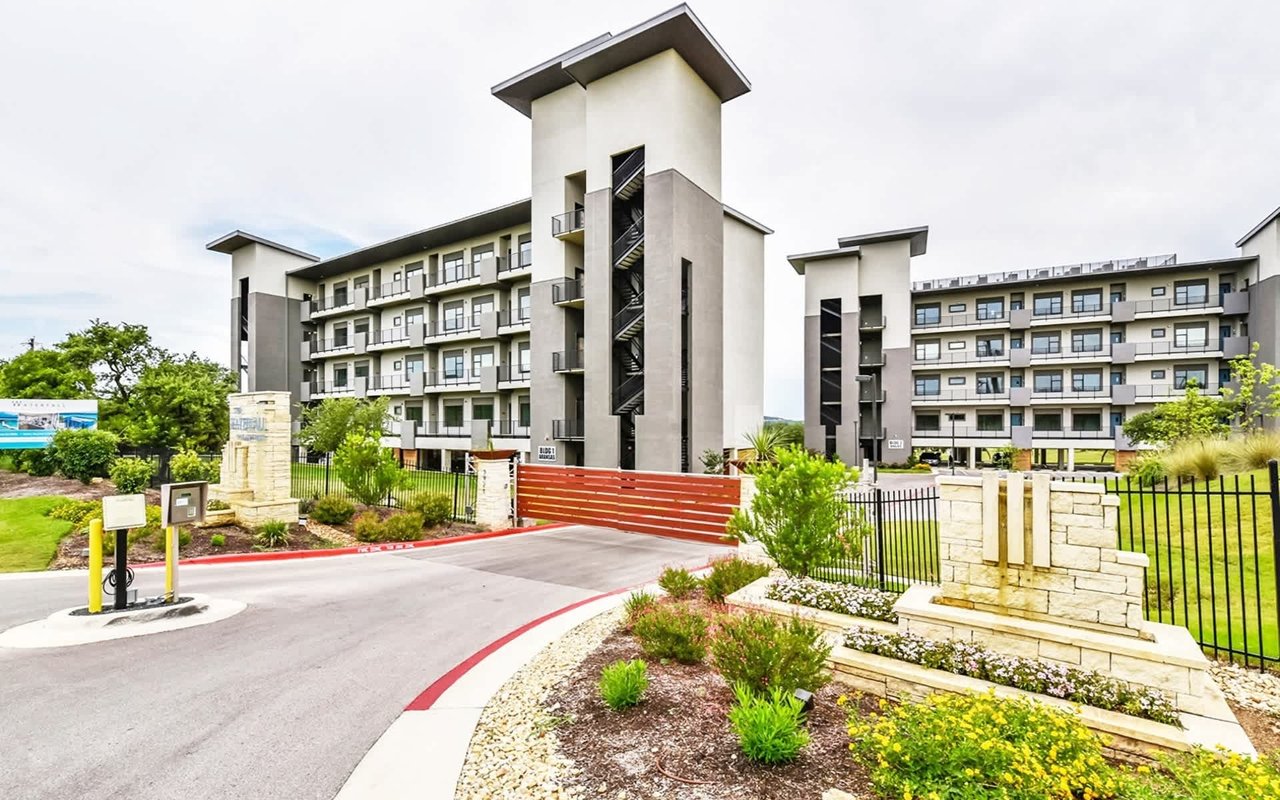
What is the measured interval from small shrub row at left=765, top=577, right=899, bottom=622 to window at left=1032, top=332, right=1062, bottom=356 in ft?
145

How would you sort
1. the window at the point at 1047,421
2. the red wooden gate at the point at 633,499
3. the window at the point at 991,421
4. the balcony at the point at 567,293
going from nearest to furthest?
the red wooden gate at the point at 633,499 < the balcony at the point at 567,293 < the window at the point at 1047,421 < the window at the point at 991,421

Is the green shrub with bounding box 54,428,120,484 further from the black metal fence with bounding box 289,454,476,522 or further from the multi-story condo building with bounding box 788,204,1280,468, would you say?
the multi-story condo building with bounding box 788,204,1280,468

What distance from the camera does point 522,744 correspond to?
4707 millimetres

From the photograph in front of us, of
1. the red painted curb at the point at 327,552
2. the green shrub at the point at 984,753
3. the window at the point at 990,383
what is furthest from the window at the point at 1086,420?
the green shrub at the point at 984,753

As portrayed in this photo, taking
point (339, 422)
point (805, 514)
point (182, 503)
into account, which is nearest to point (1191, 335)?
point (805, 514)

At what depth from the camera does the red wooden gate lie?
51.5 ft

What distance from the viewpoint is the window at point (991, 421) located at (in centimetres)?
4294

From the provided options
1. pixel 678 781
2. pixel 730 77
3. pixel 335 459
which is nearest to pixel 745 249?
pixel 730 77

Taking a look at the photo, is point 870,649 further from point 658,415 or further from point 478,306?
point 478,306

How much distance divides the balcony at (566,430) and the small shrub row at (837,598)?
19279mm

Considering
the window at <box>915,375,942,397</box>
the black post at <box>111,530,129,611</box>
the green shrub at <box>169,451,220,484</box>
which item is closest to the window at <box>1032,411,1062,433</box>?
the window at <box>915,375,942,397</box>

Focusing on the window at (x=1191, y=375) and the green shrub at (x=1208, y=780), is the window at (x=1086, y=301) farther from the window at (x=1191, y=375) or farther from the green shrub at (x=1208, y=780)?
the green shrub at (x=1208, y=780)

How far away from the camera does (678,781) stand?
162 inches

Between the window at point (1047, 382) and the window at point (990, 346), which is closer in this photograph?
the window at point (1047, 382)
